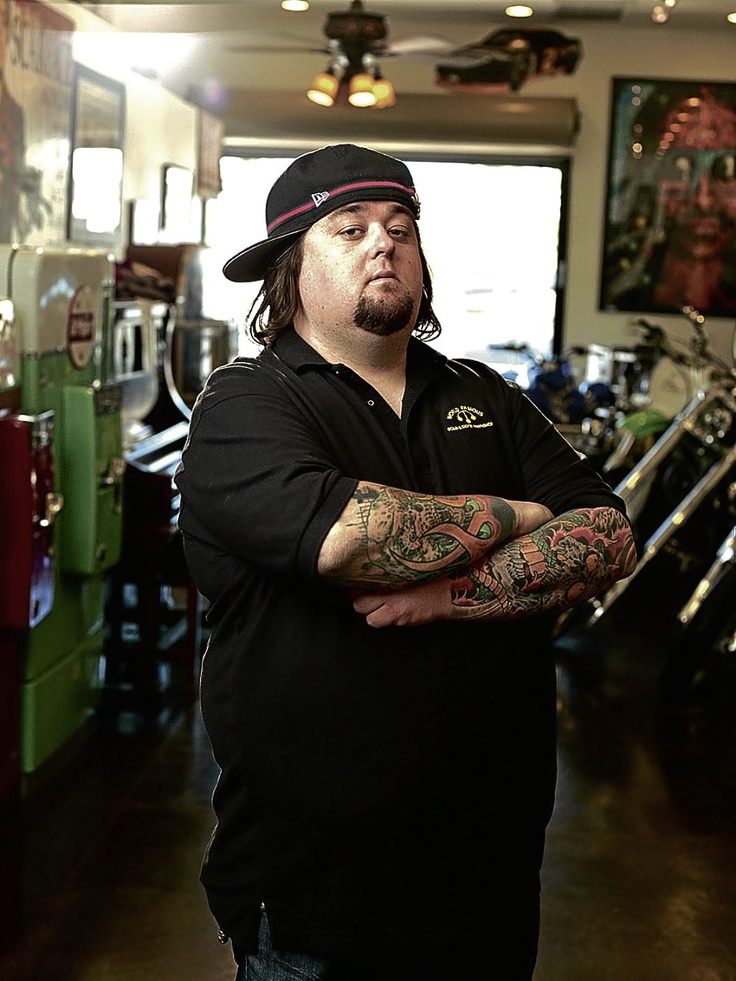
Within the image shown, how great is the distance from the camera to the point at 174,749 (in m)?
3.80

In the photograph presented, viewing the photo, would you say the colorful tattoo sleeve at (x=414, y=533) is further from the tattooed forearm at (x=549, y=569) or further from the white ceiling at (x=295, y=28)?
the white ceiling at (x=295, y=28)

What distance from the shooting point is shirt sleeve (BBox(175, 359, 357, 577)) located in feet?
4.95

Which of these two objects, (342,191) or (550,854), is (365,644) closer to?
(342,191)

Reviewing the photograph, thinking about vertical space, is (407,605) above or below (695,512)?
above

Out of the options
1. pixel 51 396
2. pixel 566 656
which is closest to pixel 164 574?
pixel 51 396

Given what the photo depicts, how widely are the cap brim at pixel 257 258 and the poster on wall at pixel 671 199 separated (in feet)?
23.7

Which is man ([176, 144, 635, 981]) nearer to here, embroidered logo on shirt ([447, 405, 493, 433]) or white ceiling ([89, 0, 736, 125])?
embroidered logo on shirt ([447, 405, 493, 433])

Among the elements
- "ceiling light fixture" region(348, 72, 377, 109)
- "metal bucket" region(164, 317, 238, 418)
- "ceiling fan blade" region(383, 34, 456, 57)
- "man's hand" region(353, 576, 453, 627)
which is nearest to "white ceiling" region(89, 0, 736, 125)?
"ceiling light fixture" region(348, 72, 377, 109)

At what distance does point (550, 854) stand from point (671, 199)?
656 cm

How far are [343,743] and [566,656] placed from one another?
3372mm

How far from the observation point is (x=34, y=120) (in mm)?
5086

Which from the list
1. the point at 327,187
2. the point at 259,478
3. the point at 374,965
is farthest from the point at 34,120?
the point at 374,965

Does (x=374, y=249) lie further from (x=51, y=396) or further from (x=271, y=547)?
(x=51, y=396)

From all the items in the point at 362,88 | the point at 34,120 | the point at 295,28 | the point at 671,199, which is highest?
the point at 295,28
